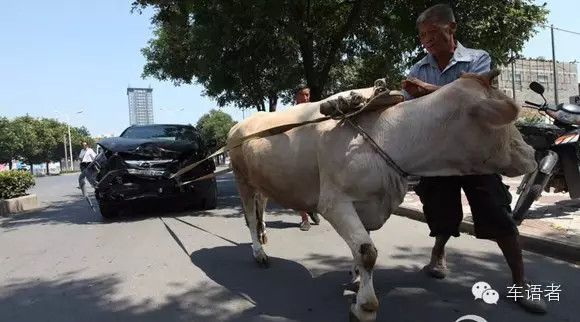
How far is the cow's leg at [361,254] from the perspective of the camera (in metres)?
2.93

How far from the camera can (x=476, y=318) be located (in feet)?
10.8

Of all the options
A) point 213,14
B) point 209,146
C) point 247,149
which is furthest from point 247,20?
point 247,149

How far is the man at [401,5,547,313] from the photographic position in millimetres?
3383

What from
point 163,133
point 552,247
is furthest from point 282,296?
point 163,133

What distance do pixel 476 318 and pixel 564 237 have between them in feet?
7.95

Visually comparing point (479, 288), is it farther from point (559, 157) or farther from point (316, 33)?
point (316, 33)

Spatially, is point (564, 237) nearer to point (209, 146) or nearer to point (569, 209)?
point (569, 209)

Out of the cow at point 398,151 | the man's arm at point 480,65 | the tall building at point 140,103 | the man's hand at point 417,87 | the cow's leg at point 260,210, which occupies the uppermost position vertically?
the tall building at point 140,103

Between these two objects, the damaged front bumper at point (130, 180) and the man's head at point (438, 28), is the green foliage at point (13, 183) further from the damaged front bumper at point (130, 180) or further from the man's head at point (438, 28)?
the man's head at point (438, 28)

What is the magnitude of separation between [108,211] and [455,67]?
7140 millimetres

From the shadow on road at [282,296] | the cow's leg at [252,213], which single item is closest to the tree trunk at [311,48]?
the cow's leg at [252,213]

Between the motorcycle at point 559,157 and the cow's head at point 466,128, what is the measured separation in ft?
10.1

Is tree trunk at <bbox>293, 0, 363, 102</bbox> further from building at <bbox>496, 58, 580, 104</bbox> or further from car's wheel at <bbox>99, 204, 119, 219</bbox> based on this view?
building at <bbox>496, 58, 580, 104</bbox>

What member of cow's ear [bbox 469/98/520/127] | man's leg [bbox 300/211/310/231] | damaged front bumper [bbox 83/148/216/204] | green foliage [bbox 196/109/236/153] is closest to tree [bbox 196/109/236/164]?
green foliage [bbox 196/109/236/153]
